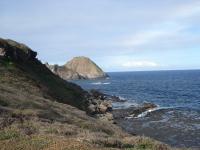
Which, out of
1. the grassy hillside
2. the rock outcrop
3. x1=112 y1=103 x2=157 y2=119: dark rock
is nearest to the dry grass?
the grassy hillside

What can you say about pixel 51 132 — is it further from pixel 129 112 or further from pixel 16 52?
pixel 129 112

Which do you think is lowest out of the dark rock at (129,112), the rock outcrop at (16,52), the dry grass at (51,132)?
the dark rock at (129,112)

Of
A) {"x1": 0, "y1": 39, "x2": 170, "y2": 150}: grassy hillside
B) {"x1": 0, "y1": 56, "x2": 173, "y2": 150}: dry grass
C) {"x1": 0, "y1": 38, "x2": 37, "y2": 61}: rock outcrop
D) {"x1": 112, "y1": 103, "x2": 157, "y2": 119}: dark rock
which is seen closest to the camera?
{"x1": 0, "y1": 56, "x2": 173, "y2": 150}: dry grass

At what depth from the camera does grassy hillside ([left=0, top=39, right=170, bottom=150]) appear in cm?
1717

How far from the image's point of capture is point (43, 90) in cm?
5369

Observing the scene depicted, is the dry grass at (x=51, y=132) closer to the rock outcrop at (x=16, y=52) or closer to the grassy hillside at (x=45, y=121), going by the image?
the grassy hillside at (x=45, y=121)

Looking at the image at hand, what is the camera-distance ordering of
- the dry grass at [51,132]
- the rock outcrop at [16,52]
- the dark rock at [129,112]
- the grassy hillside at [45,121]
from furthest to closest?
the dark rock at [129,112], the rock outcrop at [16,52], the grassy hillside at [45,121], the dry grass at [51,132]

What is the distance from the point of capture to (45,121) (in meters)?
25.7

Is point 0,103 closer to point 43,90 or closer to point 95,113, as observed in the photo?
point 43,90

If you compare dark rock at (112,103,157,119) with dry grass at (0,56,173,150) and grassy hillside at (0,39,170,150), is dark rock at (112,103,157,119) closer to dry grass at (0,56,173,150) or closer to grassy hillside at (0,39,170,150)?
grassy hillside at (0,39,170,150)

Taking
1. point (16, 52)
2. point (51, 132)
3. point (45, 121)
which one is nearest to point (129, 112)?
point (16, 52)

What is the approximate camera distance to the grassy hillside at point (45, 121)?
17.2 metres

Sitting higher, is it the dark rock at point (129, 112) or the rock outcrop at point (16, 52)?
the rock outcrop at point (16, 52)

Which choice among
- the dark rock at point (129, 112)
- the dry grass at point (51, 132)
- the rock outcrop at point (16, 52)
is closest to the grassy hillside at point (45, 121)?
the dry grass at point (51, 132)
